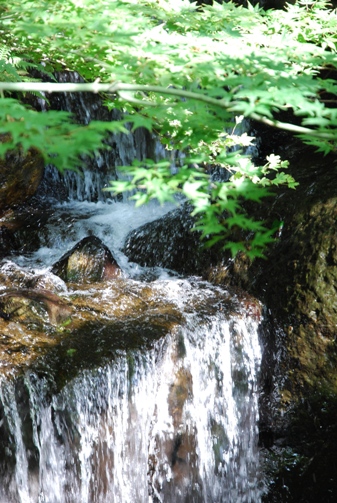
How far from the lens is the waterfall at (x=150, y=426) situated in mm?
3486

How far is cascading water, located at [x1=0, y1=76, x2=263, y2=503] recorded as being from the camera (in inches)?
138

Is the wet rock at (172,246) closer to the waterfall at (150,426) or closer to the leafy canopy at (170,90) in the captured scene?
the waterfall at (150,426)

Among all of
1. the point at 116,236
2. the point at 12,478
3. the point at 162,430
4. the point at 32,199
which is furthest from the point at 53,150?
the point at 32,199

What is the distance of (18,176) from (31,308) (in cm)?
310

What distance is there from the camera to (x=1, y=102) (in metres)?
2.22

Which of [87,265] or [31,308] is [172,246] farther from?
[31,308]

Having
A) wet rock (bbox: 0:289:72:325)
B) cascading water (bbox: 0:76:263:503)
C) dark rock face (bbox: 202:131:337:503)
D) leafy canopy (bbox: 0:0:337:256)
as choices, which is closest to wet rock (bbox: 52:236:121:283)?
cascading water (bbox: 0:76:263:503)

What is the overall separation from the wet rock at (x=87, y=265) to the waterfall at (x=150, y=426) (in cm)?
131

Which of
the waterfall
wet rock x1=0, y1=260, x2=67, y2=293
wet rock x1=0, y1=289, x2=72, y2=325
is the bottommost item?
the waterfall

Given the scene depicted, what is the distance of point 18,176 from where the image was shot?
677cm

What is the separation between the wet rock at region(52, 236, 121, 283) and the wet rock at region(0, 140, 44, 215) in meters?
1.72

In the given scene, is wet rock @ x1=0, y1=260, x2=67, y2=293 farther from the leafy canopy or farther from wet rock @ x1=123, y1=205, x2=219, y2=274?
the leafy canopy

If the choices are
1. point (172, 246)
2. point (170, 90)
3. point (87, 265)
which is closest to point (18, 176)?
point (87, 265)

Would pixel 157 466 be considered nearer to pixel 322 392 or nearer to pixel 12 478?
pixel 12 478
